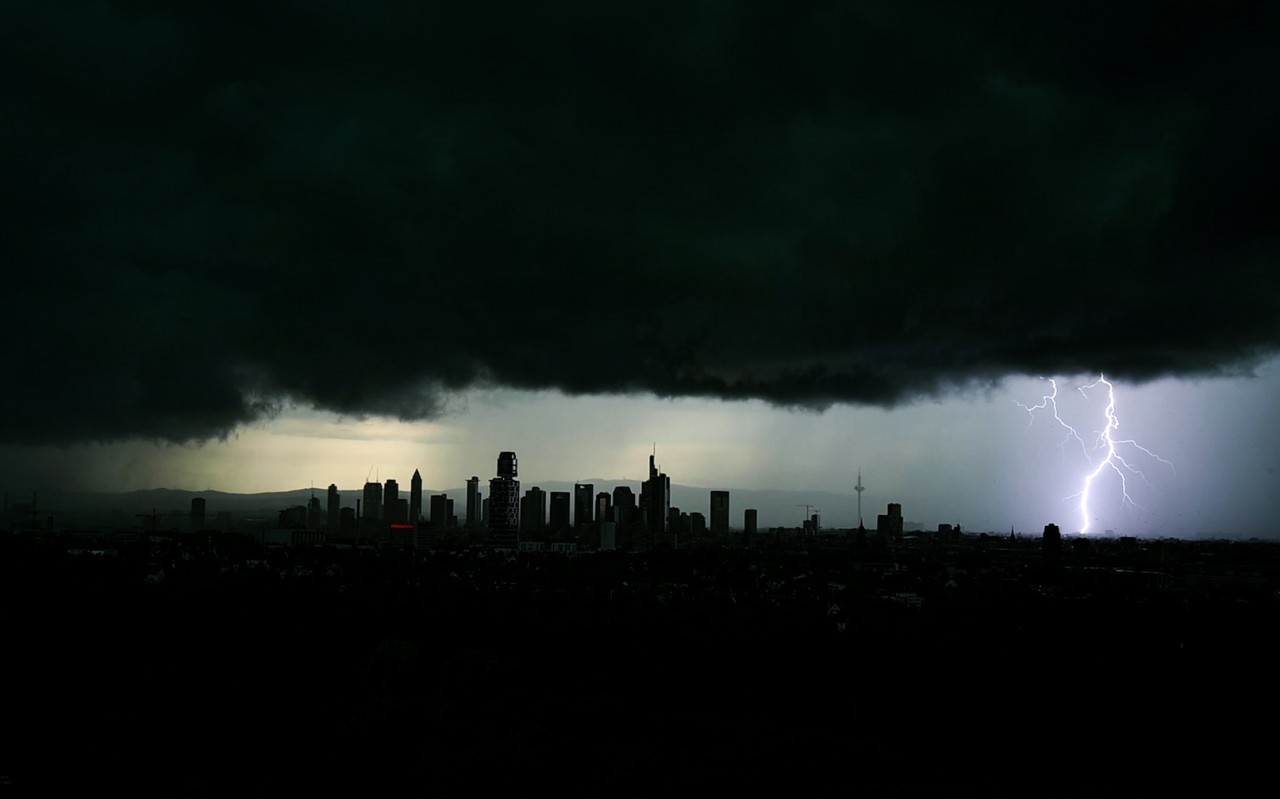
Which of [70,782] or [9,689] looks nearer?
[70,782]

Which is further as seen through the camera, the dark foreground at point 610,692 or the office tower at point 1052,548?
the office tower at point 1052,548

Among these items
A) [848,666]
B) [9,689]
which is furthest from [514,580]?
[9,689]

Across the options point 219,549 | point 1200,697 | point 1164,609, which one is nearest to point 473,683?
point 1200,697

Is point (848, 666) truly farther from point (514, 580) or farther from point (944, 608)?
point (514, 580)

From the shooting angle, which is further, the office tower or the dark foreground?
the office tower

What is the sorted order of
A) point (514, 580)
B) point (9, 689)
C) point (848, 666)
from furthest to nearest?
point (514, 580), point (848, 666), point (9, 689)

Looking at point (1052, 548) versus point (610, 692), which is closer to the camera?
point (610, 692)

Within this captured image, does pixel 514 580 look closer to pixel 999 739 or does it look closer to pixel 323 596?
pixel 323 596

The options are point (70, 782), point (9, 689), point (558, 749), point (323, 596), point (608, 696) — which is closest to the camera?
point (70, 782)

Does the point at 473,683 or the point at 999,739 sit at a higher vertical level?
the point at 473,683
